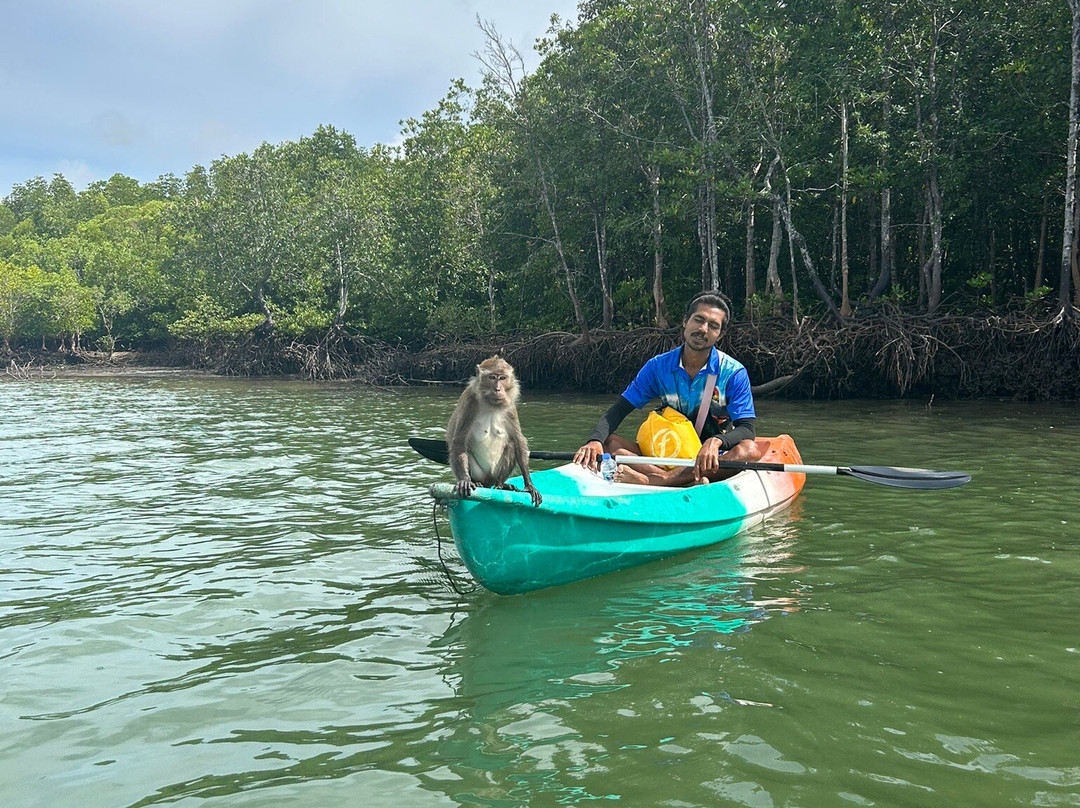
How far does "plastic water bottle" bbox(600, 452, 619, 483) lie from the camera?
20.0ft

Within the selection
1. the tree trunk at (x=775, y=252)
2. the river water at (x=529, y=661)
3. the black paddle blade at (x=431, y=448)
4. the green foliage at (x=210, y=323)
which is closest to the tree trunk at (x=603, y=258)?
the tree trunk at (x=775, y=252)

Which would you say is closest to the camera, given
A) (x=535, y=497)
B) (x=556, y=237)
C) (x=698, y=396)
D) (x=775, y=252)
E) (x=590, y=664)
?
(x=590, y=664)

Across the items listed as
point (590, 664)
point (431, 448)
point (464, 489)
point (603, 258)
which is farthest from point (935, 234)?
point (590, 664)

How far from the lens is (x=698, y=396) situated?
6.62 metres

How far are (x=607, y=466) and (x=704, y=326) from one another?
1242mm

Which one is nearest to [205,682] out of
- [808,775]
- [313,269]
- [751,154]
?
[808,775]

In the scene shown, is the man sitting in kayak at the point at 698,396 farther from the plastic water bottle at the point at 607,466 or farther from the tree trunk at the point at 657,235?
the tree trunk at the point at 657,235

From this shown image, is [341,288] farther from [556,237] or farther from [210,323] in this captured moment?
[556,237]

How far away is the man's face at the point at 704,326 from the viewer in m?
6.33

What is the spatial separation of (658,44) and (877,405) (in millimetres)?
9142

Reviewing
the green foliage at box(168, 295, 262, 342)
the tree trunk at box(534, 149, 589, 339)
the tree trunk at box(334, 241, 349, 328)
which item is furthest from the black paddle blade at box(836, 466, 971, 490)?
the green foliage at box(168, 295, 262, 342)

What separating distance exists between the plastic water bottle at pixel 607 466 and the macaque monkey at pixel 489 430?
100 centimetres

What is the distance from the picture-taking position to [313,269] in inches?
1323

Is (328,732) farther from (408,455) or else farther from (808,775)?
(408,455)
